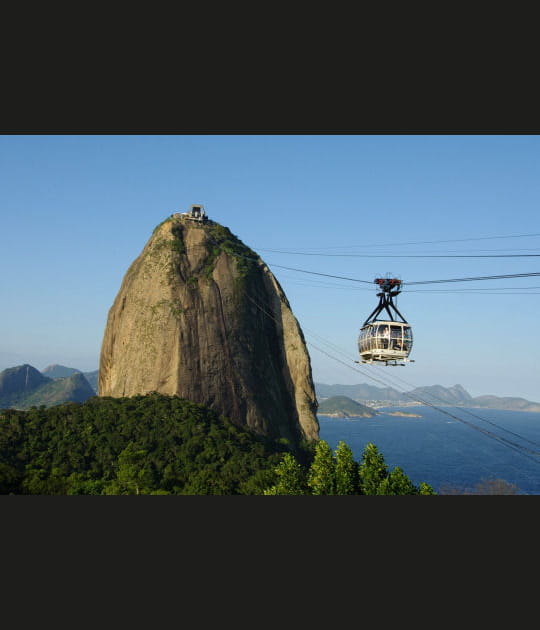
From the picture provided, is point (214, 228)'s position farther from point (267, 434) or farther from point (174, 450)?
point (174, 450)

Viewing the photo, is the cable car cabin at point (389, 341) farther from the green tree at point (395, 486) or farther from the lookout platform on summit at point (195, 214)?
the lookout platform on summit at point (195, 214)

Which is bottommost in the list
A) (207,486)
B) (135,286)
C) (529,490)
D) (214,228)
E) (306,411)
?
(529,490)

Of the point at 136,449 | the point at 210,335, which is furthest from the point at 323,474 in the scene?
the point at 210,335

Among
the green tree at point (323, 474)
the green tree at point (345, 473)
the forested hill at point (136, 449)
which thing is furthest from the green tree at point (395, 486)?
the forested hill at point (136, 449)

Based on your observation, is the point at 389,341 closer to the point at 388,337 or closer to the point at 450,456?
the point at 388,337

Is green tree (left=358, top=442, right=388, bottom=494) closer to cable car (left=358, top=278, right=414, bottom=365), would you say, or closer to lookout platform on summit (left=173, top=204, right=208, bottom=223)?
cable car (left=358, top=278, right=414, bottom=365)

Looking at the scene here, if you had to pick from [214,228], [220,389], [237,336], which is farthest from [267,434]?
[214,228]

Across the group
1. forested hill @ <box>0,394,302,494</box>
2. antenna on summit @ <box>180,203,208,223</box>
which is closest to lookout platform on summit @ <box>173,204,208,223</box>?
antenna on summit @ <box>180,203,208,223</box>
